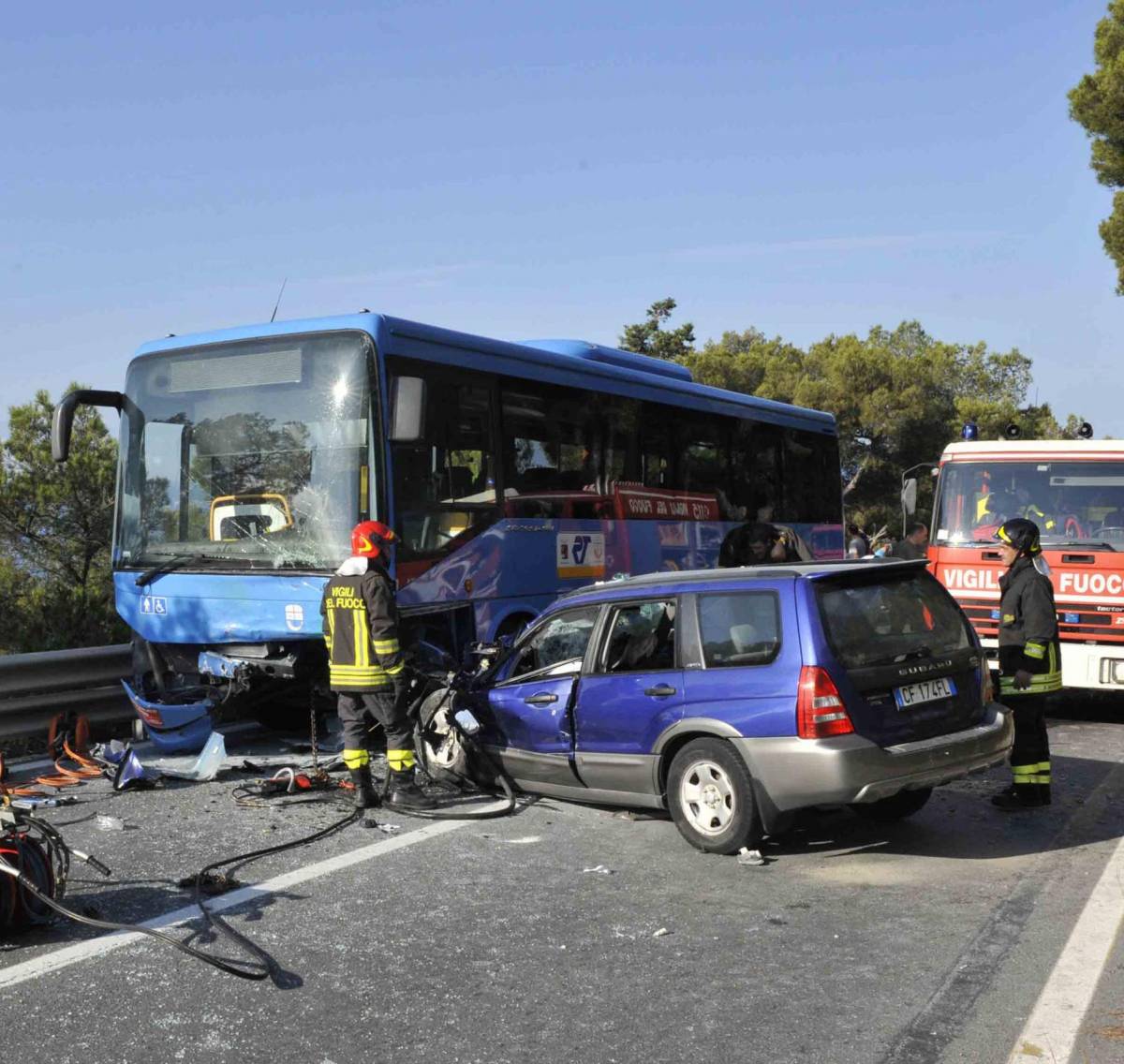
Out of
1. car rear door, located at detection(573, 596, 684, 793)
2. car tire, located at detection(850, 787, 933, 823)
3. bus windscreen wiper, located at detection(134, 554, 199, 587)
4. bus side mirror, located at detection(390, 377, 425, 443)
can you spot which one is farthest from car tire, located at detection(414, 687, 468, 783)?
car tire, located at detection(850, 787, 933, 823)

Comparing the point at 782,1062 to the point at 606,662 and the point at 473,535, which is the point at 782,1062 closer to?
the point at 606,662

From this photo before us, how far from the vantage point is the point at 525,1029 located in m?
4.48

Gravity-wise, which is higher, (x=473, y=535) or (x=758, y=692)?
(x=473, y=535)

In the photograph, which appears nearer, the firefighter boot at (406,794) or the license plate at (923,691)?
the license plate at (923,691)

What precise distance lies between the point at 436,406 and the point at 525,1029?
6.20 m

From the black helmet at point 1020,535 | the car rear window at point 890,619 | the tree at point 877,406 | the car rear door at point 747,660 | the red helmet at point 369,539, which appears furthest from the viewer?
the tree at point 877,406

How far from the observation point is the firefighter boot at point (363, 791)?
810 cm

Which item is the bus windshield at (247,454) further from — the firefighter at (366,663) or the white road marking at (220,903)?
the white road marking at (220,903)

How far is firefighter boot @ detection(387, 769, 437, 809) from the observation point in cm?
811

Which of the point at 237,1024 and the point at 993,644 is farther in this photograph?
the point at 993,644

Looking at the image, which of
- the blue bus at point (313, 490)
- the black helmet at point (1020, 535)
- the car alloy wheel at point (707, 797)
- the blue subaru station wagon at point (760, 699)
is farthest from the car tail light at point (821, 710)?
the blue bus at point (313, 490)

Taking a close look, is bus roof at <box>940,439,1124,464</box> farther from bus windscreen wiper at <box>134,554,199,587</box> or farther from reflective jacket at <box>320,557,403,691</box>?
bus windscreen wiper at <box>134,554,199,587</box>

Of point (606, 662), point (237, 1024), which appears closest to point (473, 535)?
point (606, 662)

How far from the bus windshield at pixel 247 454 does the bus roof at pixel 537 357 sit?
4.5 inches
